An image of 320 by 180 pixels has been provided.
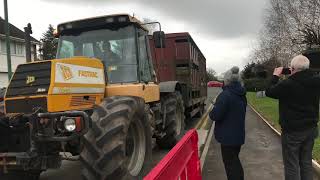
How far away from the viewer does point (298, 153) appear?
6520 mm

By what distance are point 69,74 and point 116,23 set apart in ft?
7.46

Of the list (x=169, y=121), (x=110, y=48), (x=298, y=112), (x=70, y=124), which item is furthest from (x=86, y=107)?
(x=169, y=121)

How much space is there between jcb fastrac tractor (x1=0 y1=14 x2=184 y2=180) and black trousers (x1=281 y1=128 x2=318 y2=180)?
7.35ft

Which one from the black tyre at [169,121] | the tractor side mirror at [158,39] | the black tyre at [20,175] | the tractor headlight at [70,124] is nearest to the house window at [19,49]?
the black tyre at [169,121]

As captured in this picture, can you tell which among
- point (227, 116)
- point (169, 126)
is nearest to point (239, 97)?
point (227, 116)

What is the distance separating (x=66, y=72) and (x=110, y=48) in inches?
79.7

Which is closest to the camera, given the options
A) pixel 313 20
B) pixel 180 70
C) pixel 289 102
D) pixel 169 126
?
pixel 289 102

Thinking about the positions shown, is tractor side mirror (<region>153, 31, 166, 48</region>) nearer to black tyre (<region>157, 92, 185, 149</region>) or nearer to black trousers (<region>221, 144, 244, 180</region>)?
black tyre (<region>157, 92, 185, 149</region>)

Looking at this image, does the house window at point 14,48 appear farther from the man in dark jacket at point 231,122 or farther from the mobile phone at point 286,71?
the mobile phone at point 286,71

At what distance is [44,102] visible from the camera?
6828mm

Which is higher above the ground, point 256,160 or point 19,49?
point 19,49

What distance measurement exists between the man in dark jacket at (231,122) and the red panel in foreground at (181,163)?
1.60 feet

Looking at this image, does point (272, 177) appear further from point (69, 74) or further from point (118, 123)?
point (69, 74)

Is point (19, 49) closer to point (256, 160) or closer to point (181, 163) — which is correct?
point (256, 160)
